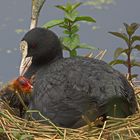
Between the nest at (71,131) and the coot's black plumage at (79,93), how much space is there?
2.7 inches

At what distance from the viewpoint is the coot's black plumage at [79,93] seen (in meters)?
2.12

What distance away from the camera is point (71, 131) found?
2.04m

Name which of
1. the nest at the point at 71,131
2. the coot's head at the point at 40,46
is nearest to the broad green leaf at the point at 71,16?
the coot's head at the point at 40,46

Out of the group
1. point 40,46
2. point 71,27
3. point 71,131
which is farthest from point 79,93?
point 71,27

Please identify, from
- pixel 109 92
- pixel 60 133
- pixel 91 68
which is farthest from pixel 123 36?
pixel 60 133

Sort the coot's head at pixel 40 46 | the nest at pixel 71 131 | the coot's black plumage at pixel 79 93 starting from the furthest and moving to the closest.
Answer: the coot's head at pixel 40 46 < the coot's black plumage at pixel 79 93 < the nest at pixel 71 131

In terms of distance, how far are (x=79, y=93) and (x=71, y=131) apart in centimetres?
19

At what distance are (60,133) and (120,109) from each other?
311mm

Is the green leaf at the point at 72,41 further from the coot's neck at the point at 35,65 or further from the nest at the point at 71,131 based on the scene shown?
the nest at the point at 71,131

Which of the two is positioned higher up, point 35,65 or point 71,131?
point 35,65

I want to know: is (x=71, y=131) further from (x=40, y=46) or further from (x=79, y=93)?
(x=40, y=46)

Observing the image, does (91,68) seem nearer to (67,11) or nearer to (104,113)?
(104,113)

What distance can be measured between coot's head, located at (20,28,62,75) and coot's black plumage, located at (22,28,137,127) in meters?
0.19

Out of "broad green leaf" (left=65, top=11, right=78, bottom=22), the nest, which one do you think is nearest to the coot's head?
"broad green leaf" (left=65, top=11, right=78, bottom=22)
